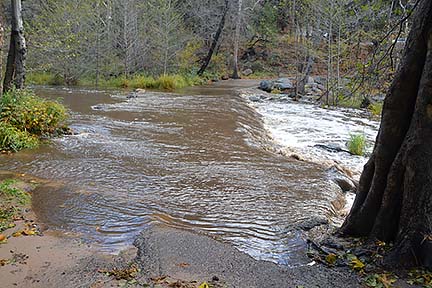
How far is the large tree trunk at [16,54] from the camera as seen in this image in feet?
33.5

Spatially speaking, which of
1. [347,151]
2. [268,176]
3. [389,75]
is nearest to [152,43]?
[347,151]

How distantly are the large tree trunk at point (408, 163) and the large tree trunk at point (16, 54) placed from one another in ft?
29.9

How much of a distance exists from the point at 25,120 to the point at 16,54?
2.19 meters

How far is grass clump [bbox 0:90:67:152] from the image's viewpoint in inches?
326

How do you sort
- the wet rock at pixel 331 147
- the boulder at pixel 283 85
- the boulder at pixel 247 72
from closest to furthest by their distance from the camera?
1. the wet rock at pixel 331 147
2. the boulder at pixel 283 85
3. the boulder at pixel 247 72

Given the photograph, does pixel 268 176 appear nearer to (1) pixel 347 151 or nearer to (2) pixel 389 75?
(2) pixel 389 75

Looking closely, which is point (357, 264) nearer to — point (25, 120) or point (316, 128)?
point (25, 120)

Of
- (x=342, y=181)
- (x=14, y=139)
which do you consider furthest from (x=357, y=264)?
(x=14, y=139)

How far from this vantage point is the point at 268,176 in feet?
23.9

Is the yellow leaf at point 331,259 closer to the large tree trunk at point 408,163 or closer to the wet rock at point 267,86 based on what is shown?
the large tree trunk at point 408,163

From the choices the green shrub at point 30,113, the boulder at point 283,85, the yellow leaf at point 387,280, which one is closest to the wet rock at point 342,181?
the yellow leaf at point 387,280

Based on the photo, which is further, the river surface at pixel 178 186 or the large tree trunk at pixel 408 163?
the river surface at pixel 178 186

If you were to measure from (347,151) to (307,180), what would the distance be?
3.71m

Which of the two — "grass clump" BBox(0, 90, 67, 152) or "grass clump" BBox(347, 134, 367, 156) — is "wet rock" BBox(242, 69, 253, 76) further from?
"grass clump" BBox(0, 90, 67, 152)
